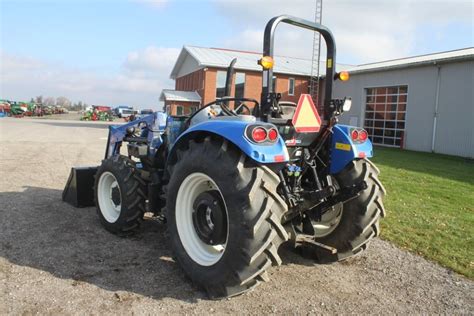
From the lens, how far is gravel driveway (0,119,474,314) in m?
3.40

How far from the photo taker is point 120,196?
16.4 feet

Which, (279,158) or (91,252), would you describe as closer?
(279,158)

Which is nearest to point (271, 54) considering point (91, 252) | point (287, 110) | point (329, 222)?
point (287, 110)

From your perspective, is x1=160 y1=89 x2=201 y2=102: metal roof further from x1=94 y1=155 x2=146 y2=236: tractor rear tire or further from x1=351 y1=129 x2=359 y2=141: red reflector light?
x1=351 y1=129 x2=359 y2=141: red reflector light

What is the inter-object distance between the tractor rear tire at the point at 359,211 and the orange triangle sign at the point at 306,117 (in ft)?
2.03

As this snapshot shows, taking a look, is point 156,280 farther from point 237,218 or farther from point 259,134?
point 259,134

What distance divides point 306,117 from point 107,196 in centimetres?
295

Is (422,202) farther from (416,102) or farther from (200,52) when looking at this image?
(200,52)

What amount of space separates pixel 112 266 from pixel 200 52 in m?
31.9

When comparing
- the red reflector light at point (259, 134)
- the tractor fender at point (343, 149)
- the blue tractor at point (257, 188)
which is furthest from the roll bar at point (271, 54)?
the red reflector light at point (259, 134)

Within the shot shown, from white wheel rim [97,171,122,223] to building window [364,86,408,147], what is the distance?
786 inches

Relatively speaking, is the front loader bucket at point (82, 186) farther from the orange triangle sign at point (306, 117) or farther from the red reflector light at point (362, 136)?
the red reflector light at point (362, 136)

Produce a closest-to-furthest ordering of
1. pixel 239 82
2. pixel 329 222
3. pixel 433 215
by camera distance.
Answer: pixel 329 222
pixel 433 215
pixel 239 82

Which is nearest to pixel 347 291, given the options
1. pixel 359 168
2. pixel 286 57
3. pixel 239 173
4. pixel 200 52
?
pixel 359 168
